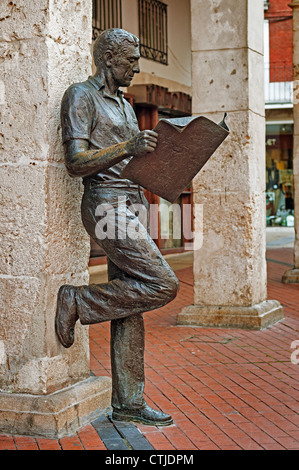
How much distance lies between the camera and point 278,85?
1164 inches

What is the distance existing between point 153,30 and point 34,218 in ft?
33.8

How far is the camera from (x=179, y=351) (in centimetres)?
666

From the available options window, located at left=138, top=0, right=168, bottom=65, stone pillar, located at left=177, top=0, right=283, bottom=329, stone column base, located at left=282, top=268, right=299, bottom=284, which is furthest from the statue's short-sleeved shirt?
window, located at left=138, top=0, right=168, bottom=65

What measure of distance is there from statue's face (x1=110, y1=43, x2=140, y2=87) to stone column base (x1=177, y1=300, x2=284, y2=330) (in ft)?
12.0

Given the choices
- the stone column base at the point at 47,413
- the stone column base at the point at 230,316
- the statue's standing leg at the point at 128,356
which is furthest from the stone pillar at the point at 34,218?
the stone column base at the point at 230,316

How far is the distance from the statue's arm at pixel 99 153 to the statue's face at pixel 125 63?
475 millimetres

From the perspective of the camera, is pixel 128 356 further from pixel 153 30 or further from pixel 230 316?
pixel 153 30

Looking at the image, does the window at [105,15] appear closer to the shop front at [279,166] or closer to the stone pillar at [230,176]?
the stone pillar at [230,176]

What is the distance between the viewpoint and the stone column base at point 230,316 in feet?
24.8

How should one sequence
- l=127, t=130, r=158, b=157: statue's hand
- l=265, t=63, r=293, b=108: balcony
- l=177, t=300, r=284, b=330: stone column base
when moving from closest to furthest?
1. l=127, t=130, r=158, b=157: statue's hand
2. l=177, t=300, r=284, b=330: stone column base
3. l=265, t=63, r=293, b=108: balcony

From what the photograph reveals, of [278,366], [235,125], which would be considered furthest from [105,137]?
[235,125]

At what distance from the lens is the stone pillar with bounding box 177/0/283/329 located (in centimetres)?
759

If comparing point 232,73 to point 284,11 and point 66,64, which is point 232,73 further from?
point 284,11

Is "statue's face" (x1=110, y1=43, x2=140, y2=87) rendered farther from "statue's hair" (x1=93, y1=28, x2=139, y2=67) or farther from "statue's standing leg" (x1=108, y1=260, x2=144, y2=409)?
"statue's standing leg" (x1=108, y1=260, x2=144, y2=409)
